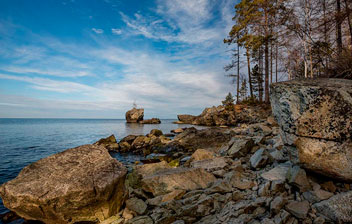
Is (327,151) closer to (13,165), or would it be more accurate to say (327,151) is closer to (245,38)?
(13,165)

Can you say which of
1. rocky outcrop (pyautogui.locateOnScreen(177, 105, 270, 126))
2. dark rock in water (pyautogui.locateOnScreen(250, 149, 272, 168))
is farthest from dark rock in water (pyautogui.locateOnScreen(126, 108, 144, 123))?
dark rock in water (pyautogui.locateOnScreen(250, 149, 272, 168))

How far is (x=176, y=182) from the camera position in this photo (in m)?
5.02

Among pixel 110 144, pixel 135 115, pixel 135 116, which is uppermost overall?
pixel 135 115

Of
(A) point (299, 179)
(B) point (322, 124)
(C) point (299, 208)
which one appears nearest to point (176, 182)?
(C) point (299, 208)

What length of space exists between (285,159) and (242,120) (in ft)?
95.3

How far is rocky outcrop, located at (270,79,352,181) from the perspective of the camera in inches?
133

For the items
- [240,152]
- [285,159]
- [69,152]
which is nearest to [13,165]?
[69,152]

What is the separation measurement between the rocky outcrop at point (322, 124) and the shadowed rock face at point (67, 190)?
4.50 m

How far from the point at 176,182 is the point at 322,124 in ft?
12.9

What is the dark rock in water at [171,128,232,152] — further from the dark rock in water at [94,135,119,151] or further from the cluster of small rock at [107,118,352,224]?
the cluster of small rock at [107,118,352,224]

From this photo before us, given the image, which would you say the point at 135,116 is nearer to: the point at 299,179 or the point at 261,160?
the point at 261,160

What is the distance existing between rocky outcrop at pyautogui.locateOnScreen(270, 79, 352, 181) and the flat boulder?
267cm

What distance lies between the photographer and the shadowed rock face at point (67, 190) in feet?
11.8

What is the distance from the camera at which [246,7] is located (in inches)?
889
